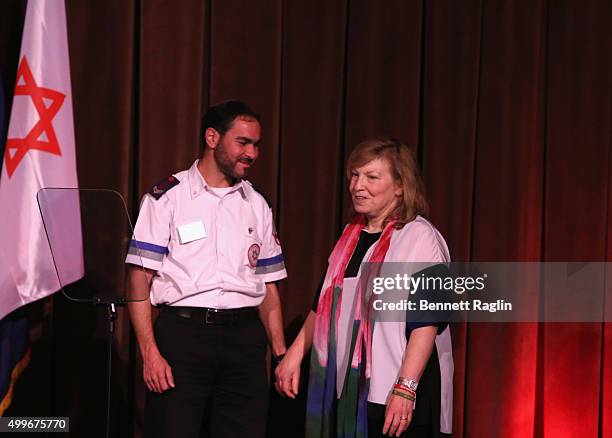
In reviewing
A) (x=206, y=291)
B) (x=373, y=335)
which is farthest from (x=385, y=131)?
(x=373, y=335)

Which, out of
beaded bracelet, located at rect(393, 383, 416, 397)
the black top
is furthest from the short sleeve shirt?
beaded bracelet, located at rect(393, 383, 416, 397)

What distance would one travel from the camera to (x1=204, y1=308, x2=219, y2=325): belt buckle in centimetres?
251

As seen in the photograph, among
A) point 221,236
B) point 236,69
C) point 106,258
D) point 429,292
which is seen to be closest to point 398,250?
point 429,292

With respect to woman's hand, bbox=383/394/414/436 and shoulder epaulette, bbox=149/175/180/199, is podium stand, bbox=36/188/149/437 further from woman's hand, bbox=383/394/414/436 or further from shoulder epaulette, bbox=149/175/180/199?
woman's hand, bbox=383/394/414/436

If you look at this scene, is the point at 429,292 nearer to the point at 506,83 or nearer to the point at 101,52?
the point at 506,83

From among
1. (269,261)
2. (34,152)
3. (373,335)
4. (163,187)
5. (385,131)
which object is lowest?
(373,335)

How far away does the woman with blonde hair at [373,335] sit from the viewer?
7.06 feet

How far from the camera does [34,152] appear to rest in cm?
273

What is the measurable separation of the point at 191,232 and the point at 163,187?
7.5 inches

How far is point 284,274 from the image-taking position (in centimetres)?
279

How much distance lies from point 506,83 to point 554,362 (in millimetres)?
1261

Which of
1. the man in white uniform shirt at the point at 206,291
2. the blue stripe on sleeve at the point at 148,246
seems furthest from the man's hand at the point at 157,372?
the blue stripe on sleeve at the point at 148,246

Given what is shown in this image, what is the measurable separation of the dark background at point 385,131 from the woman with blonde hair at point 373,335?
0.85 meters

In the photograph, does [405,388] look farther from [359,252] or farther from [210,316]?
[210,316]
